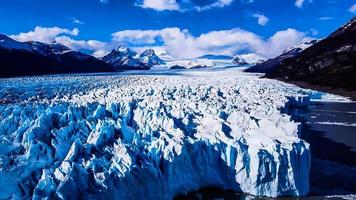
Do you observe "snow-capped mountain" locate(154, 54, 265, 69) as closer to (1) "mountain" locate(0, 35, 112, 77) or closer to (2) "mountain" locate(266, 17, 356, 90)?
(1) "mountain" locate(0, 35, 112, 77)

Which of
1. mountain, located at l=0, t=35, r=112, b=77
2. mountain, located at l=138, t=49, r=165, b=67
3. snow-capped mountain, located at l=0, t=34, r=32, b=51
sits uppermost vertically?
snow-capped mountain, located at l=0, t=34, r=32, b=51

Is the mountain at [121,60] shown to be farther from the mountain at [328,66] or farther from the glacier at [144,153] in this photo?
the glacier at [144,153]

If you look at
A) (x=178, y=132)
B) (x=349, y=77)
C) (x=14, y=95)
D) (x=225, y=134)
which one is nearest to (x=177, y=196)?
(x=178, y=132)

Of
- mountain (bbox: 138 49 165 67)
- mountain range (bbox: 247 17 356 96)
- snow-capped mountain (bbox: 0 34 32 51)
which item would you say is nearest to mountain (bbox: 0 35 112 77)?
snow-capped mountain (bbox: 0 34 32 51)

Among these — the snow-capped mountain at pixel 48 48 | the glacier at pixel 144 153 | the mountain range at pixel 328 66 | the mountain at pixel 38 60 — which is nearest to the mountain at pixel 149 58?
the snow-capped mountain at pixel 48 48

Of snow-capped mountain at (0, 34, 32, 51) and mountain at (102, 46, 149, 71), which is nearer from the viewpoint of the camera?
snow-capped mountain at (0, 34, 32, 51)

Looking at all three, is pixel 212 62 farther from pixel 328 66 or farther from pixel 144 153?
pixel 144 153
